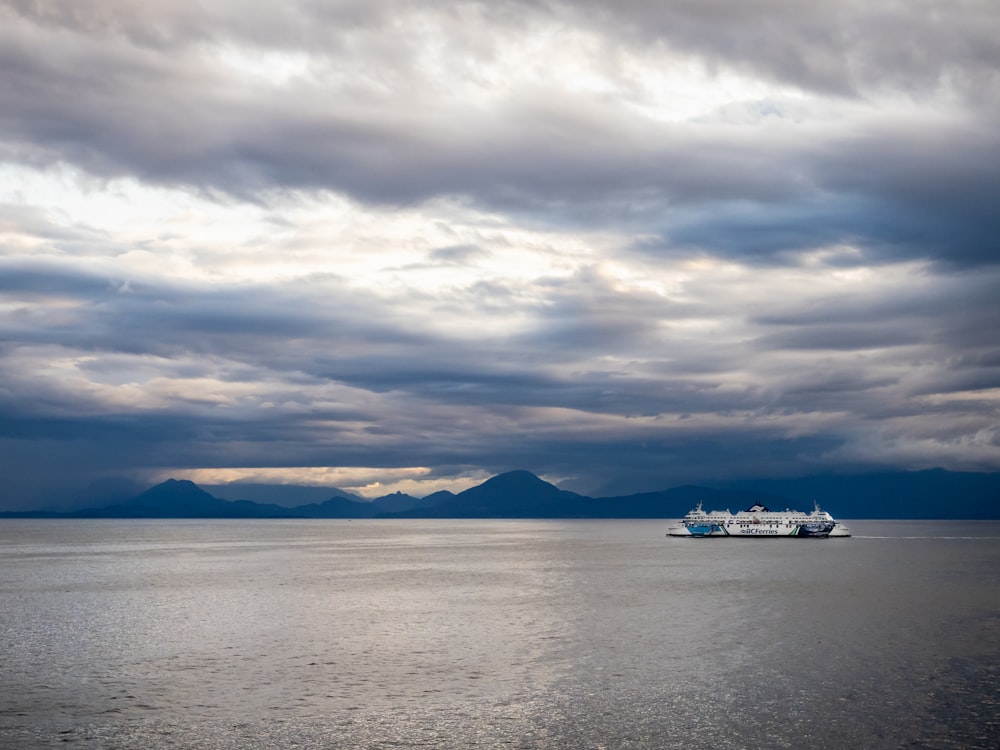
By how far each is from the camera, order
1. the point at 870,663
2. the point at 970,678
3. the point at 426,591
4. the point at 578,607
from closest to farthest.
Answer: the point at 970,678 < the point at 870,663 < the point at 578,607 < the point at 426,591

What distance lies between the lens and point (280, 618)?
97.8 m

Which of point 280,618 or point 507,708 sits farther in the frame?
point 280,618

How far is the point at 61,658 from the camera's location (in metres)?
72.0

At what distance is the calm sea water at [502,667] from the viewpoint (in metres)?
48.9

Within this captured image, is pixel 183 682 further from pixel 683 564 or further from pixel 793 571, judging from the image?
pixel 683 564

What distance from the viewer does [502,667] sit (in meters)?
67.5

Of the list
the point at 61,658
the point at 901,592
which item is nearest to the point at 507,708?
the point at 61,658

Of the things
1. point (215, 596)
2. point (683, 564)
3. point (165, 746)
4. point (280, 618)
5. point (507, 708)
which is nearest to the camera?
point (165, 746)

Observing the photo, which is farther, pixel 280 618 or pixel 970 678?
pixel 280 618

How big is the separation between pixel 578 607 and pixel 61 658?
56504 millimetres

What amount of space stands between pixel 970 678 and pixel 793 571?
4294 inches

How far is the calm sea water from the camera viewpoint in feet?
160

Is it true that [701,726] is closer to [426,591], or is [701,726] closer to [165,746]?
[165,746]

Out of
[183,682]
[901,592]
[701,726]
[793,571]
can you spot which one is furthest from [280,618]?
[793,571]
